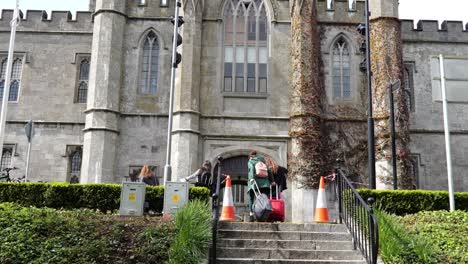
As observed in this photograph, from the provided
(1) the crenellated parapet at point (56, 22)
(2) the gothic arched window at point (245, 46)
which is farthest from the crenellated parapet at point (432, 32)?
(1) the crenellated parapet at point (56, 22)

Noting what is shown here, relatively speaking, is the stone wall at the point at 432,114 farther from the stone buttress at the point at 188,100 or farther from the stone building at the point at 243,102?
the stone buttress at the point at 188,100

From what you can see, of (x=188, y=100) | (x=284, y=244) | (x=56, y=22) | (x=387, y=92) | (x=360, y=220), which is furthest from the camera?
(x=56, y=22)

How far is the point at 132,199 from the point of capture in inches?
471

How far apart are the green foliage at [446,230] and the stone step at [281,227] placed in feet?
5.08

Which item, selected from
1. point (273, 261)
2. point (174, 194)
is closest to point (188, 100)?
point (174, 194)

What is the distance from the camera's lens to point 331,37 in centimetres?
2180

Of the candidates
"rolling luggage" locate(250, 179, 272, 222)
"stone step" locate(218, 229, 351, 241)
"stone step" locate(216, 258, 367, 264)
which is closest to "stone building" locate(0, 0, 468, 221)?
"rolling luggage" locate(250, 179, 272, 222)

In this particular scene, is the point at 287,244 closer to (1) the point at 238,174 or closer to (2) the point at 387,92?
(1) the point at 238,174

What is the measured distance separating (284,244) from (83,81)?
17079 millimetres

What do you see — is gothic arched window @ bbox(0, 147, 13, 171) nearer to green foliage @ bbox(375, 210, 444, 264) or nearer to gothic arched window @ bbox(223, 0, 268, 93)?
gothic arched window @ bbox(223, 0, 268, 93)

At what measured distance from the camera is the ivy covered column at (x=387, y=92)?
65.3 feet

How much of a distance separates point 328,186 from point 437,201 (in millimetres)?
6715

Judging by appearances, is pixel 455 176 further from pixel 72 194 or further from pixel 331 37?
pixel 72 194

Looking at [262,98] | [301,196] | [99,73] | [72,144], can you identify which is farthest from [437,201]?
[72,144]
